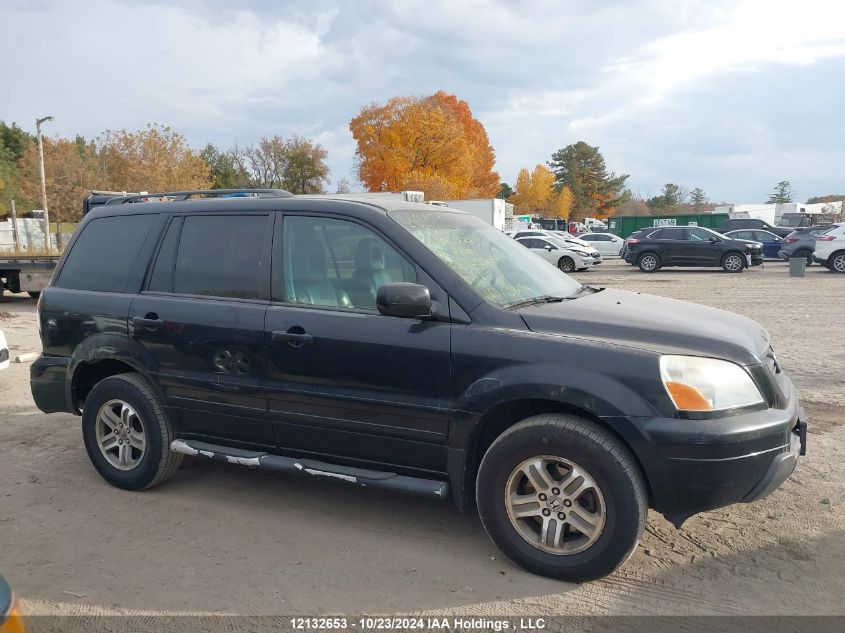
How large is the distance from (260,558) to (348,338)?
1260 mm

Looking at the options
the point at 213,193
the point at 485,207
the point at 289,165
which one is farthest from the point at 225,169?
the point at 213,193

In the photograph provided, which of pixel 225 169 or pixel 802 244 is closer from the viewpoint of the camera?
pixel 802 244

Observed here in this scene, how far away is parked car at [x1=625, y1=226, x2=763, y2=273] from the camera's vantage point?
77.6 feet

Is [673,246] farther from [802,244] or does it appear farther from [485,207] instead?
[485,207]

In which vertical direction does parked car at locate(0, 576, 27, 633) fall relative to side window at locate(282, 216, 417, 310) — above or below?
below

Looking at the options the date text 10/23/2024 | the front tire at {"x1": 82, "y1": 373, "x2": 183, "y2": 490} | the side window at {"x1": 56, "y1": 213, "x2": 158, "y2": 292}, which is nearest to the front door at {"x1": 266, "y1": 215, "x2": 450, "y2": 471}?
the date text 10/23/2024

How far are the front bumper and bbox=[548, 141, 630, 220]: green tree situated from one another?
87.8 m

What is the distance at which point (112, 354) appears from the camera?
14.9ft

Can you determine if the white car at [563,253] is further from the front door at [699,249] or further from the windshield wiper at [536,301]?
the windshield wiper at [536,301]

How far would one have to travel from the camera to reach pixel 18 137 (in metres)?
67.6

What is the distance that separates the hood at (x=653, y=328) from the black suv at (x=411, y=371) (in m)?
0.02

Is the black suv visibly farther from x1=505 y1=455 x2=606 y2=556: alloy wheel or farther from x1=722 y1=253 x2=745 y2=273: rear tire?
x1=722 y1=253 x2=745 y2=273: rear tire

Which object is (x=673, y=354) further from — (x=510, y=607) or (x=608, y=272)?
(x=608, y=272)

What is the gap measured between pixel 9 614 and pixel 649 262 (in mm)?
24558
